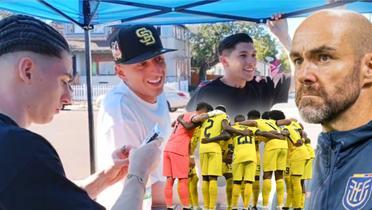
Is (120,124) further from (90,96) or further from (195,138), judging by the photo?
(90,96)

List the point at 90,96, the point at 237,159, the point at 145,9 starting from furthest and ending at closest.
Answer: the point at 90,96 → the point at 145,9 → the point at 237,159

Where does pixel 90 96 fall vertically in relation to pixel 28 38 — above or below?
below

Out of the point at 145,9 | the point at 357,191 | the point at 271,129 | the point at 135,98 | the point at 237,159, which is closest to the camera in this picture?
the point at 357,191

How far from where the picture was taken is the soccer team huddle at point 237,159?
8.96 ft

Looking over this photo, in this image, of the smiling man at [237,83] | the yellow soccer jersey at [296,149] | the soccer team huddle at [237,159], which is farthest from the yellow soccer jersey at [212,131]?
the smiling man at [237,83]

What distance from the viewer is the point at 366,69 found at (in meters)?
1.06

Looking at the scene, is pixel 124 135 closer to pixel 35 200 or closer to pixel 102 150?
pixel 102 150

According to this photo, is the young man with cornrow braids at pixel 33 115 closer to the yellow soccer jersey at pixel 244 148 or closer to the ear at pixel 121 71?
the ear at pixel 121 71

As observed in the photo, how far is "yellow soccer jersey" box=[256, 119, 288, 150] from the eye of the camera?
2.74 m

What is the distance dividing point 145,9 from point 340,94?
266 cm

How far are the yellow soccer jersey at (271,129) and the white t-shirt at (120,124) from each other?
0.88m

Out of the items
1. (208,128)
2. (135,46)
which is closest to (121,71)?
(135,46)

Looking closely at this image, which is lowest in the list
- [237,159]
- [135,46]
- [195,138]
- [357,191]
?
[237,159]

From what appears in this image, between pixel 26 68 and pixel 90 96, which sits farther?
pixel 90 96
